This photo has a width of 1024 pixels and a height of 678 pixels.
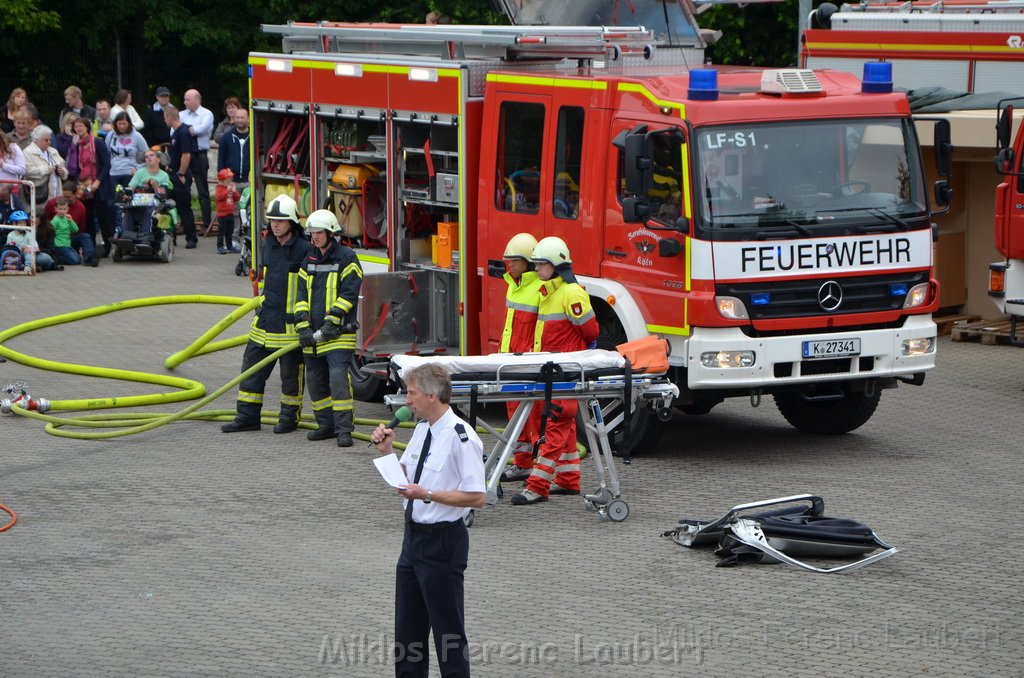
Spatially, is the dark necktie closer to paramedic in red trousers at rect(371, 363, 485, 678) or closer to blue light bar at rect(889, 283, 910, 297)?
paramedic in red trousers at rect(371, 363, 485, 678)

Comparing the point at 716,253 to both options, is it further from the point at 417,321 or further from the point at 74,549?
the point at 74,549

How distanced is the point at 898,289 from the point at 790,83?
1636 mm

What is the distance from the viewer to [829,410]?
1221 centimetres

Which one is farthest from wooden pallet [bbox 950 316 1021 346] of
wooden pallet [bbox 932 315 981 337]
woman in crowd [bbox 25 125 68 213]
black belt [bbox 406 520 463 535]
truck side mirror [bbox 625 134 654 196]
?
woman in crowd [bbox 25 125 68 213]

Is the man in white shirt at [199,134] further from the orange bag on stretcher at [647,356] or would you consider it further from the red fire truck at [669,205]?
the orange bag on stretcher at [647,356]

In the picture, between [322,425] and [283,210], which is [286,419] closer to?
[322,425]

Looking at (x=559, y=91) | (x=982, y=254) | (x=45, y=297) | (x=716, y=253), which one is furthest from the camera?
(x=45, y=297)

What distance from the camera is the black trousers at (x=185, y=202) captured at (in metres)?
22.0

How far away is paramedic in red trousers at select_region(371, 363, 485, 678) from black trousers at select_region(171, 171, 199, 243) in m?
15.5

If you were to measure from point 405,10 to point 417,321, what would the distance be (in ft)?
51.2

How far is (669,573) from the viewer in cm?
863

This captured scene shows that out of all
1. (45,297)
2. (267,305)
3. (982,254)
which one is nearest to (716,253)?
(267,305)

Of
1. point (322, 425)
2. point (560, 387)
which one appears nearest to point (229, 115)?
point (322, 425)

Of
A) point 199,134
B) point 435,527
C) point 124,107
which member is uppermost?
point 124,107
